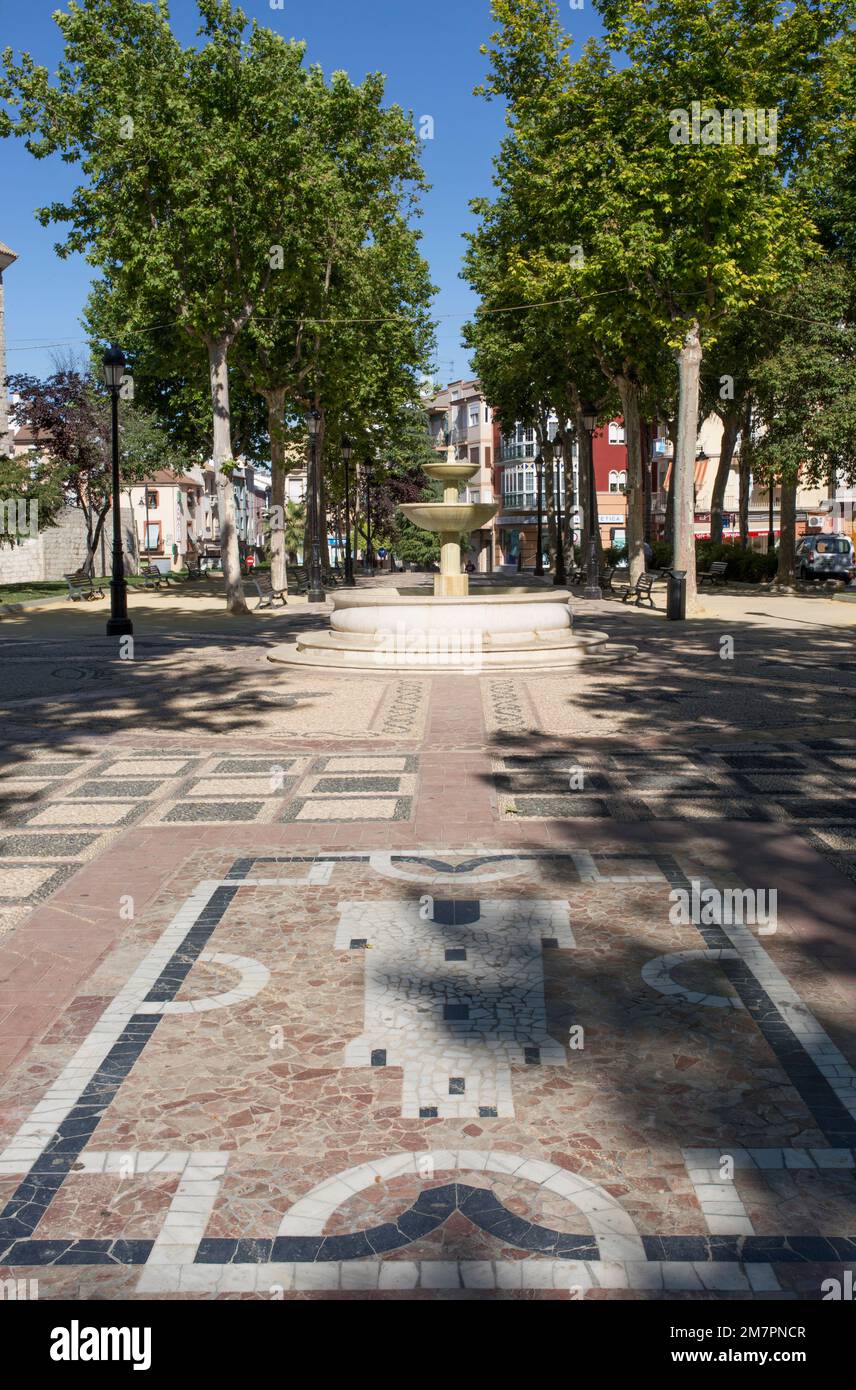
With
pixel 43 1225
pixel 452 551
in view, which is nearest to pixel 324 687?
pixel 452 551

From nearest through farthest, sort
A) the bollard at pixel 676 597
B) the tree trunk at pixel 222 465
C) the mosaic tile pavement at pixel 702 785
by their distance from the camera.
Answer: the mosaic tile pavement at pixel 702 785, the bollard at pixel 676 597, the tree trunk at pixel 222 465

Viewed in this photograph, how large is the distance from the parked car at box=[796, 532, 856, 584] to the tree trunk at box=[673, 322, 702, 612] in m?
15.7

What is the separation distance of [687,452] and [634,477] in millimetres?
8005

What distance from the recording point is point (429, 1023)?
464cm

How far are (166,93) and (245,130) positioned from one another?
1666 mm

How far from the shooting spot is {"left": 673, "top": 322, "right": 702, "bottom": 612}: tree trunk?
2598 cm

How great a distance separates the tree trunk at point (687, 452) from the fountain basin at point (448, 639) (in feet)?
29.0

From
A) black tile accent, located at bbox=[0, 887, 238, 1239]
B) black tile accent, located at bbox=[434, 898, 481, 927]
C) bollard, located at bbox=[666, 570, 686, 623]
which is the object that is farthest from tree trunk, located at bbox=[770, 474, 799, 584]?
black tile accent, located at bbox=[0, 887, 238, 1239]

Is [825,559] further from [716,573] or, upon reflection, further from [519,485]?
[519,485]

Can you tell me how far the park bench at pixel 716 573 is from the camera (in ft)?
125

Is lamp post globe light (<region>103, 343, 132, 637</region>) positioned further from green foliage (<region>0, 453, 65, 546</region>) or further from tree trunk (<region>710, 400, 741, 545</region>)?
tree trunk (<region>710, 400, 741, 545</region>)

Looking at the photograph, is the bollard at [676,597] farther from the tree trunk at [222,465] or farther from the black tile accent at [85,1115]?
the black tile accent at [85,1115]

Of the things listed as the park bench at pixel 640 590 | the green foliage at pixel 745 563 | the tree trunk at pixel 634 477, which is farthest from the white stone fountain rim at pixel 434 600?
the green foliage at pixel 745 563
